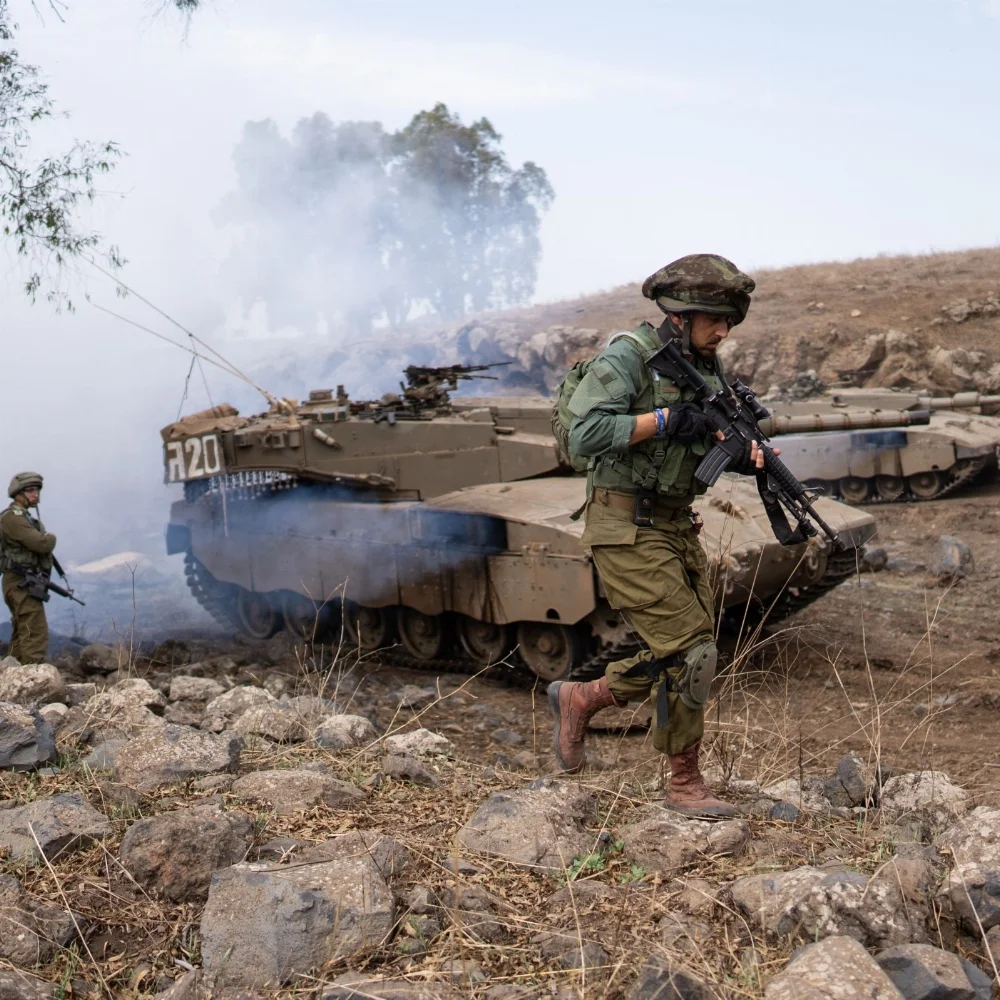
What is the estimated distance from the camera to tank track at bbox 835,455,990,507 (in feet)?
53.5

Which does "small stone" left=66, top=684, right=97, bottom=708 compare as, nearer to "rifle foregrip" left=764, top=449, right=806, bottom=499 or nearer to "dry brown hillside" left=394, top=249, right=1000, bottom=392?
"rifle foregrip" left=764, top=449, right=806, bottom=499

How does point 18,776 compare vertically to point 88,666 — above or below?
above

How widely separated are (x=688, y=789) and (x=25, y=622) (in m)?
5.98

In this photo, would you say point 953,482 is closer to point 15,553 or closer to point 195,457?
point 195,457

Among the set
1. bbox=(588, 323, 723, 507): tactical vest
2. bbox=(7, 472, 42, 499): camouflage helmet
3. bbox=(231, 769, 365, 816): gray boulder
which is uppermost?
bbox=(588, 323, 723, 507): tactical vest

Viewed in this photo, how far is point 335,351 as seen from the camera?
36469 millimetres

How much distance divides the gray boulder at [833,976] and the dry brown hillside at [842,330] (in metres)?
18.7

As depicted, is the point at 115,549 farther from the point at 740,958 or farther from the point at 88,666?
the point at 740,958

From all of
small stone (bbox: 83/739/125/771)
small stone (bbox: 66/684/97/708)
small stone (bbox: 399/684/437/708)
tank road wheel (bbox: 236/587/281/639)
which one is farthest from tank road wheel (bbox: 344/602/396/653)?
small stone (bbox: 83/739/125/771)

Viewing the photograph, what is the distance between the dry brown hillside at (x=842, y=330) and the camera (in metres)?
23.0

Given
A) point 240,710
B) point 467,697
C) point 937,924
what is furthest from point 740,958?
point 467,697

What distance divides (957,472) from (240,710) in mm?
12654

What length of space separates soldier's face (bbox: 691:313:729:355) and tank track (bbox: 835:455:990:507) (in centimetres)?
1331

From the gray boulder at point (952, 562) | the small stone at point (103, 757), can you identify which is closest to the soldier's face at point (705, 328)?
the small stone at point (103, 757)
